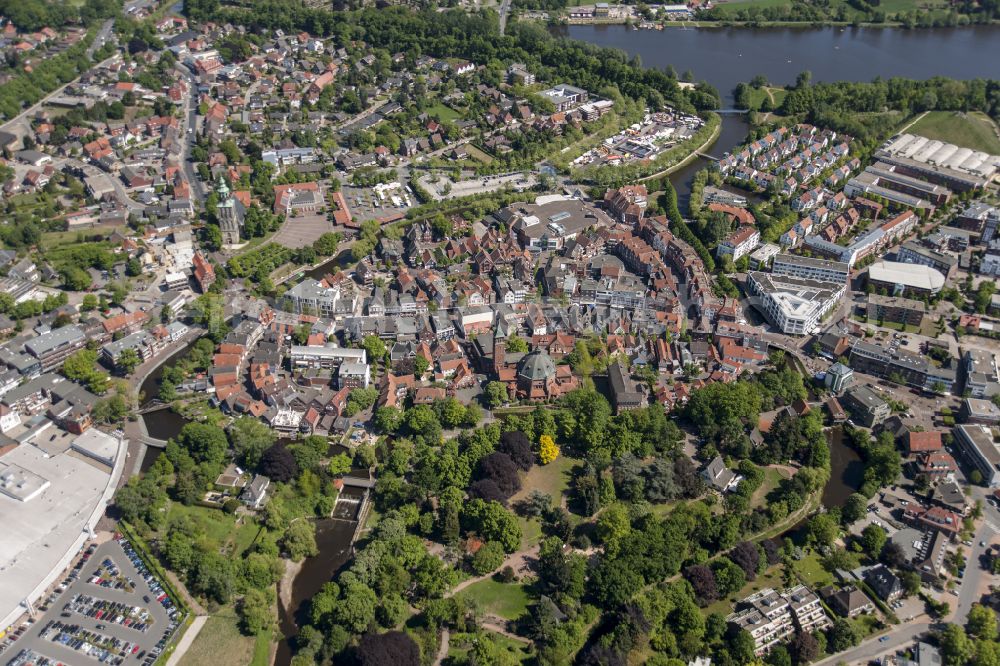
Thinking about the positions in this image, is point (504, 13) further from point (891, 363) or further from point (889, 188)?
point (891, 363)

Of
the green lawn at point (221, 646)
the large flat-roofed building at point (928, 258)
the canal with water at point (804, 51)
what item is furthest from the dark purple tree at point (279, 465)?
the canal with water at point (804, 51)

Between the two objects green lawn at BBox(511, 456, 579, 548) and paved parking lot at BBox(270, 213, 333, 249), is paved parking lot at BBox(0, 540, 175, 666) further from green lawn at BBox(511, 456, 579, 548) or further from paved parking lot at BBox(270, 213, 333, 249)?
paved parking lot at BBox(270, 213, 333, 249)

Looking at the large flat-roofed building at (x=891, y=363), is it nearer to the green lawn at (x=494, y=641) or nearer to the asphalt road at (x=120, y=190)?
the green lawn at (x=494, y=641)

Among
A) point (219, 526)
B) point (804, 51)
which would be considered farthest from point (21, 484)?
point (804, 51)

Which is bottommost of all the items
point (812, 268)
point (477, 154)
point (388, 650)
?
point (388, 650)

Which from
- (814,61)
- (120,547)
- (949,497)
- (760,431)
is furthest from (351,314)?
(814,61)

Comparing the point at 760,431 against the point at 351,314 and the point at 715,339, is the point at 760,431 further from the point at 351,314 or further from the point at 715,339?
the point at 351,314
